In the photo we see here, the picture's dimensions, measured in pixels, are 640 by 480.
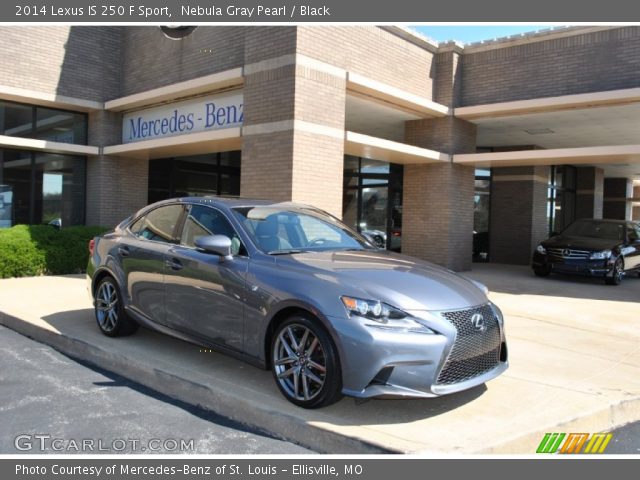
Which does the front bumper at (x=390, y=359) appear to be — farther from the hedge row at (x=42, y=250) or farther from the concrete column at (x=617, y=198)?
the concrete column at (x=617, y=198)

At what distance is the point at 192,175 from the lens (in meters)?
16.3

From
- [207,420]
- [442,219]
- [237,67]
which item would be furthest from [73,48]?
[207,420]

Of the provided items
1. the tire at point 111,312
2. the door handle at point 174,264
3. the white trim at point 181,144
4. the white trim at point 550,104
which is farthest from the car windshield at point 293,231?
the white trim at point 550,104

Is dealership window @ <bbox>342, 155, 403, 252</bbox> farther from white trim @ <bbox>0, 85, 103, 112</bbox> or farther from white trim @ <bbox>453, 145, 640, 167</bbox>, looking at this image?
white trim @ <bbox>0, 85, 103, 112</bbox>

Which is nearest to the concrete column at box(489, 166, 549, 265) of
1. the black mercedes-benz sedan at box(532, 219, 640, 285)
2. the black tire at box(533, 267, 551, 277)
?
the black mercedes-benz sedan at box(532, 219, 640, 285)

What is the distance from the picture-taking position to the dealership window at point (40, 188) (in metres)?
13.5

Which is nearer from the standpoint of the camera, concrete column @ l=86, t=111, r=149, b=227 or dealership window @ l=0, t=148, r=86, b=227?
dealership window @ l=0, t=148, r=86, b=227

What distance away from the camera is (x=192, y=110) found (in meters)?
12.5

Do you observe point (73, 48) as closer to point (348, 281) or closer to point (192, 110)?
point (192, 110)

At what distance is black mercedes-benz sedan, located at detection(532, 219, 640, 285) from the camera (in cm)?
1251

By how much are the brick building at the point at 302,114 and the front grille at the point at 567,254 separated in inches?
78.9

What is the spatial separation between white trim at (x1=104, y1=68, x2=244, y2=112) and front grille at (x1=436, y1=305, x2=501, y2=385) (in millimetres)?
8051

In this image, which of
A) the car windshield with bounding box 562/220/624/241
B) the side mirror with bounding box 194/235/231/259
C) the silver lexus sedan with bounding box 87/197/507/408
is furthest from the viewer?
the car windshield with bounding box 562/220/624/241

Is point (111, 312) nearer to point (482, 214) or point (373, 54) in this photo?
point (373, 54)
